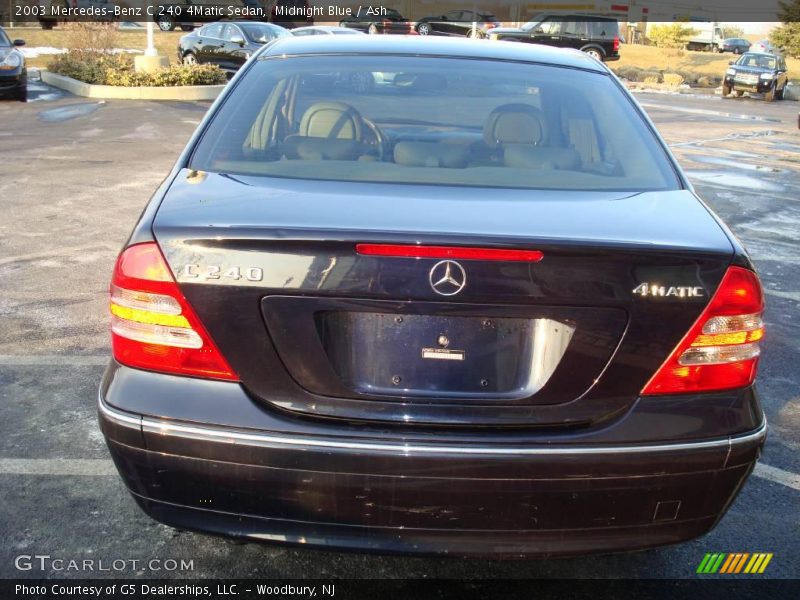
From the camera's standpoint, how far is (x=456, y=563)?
2.85 meters

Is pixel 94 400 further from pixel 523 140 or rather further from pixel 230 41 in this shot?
pixel 230 41

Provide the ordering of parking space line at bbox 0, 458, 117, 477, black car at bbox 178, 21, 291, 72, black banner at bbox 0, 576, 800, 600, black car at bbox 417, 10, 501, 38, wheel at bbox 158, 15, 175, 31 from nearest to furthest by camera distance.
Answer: black banner at bbox 0, 576, 800, 600 < parking space line at bbox 0, 458, 117, 477 < black car at bbox 178, 21, 291, 72 < black car at bbox 417, 10, 501, 38 < wheel at bbox 158, 15, 175, 31

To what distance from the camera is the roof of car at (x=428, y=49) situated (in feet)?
11.5

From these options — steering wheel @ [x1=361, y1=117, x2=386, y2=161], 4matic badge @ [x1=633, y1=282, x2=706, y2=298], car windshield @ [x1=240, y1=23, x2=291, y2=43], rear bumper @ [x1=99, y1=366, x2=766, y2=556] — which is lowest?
rear bumper @ [x1=99, y1=366, x2=766, y2=556]

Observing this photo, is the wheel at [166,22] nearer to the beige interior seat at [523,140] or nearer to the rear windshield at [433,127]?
the rear windshield at [433,127]

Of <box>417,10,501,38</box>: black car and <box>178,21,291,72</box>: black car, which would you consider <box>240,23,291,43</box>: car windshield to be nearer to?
<box>178,21,291,72</box>: black car

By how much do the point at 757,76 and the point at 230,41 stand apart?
58.0 ft

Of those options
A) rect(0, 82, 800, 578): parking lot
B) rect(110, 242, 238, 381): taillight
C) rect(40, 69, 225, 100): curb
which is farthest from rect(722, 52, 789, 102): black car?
rect(110, 242, 238, 381): taillight

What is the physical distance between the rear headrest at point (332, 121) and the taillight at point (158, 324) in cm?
112

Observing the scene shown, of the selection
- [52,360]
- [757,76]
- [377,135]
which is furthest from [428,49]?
[757,76]

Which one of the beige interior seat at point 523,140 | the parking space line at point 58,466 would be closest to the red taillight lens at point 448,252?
the beige interior seat at point 523,140

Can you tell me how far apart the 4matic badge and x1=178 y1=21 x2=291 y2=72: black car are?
65.7 feet

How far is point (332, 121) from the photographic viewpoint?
3.32 metres

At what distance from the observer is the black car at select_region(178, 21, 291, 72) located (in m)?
21.3
